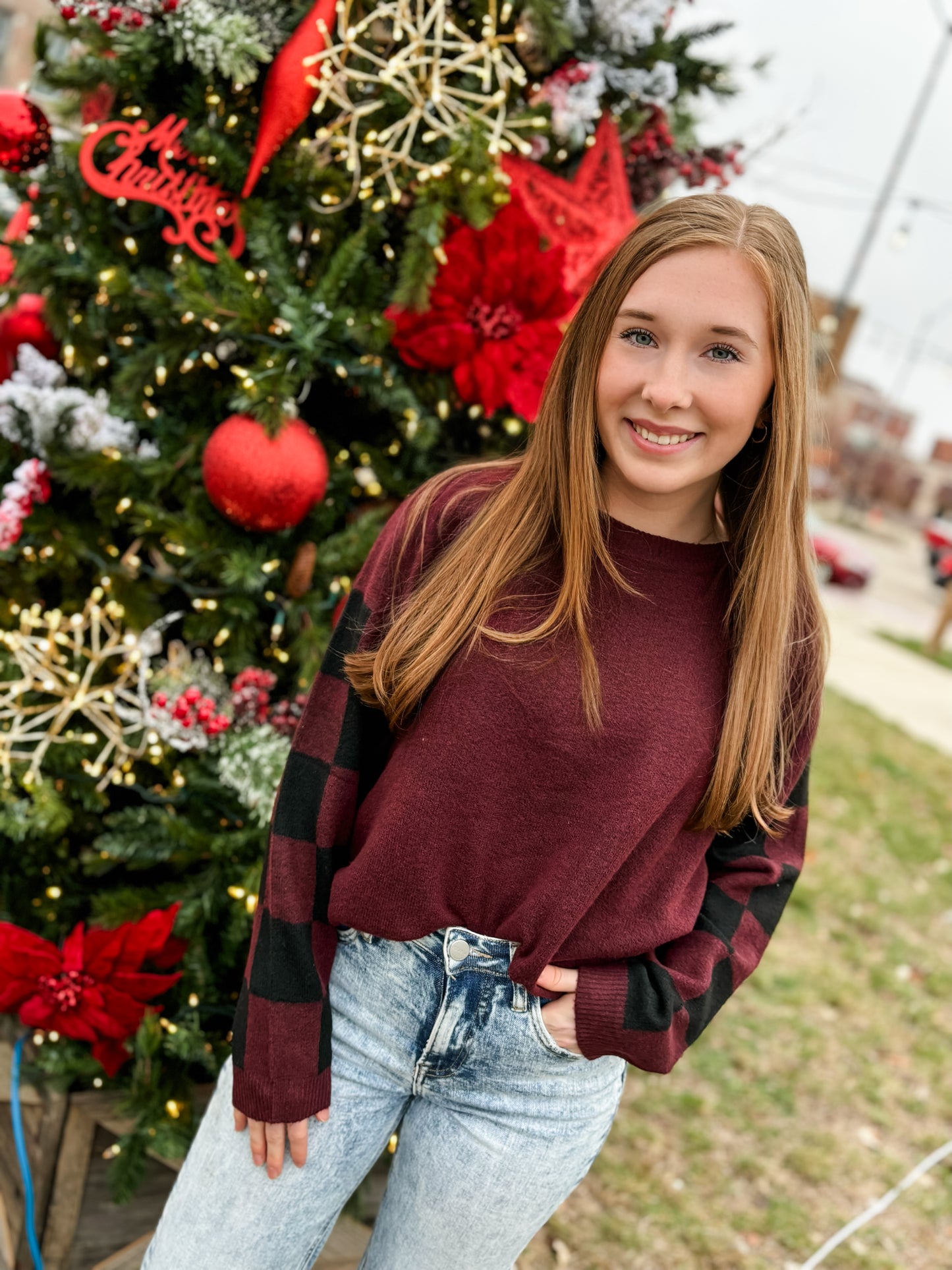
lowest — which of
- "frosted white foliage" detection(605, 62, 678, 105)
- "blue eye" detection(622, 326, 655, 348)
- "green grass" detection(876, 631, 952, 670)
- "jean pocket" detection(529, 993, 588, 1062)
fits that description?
"green grass" detection(876, 631, 952, 670)

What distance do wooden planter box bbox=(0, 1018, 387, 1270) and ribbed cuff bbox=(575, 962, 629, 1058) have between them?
954 millimetres

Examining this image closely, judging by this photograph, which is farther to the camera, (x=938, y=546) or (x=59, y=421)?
(x=938, y=546)

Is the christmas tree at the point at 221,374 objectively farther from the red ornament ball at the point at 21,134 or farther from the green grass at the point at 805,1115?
the green grass at the point at 805,1115

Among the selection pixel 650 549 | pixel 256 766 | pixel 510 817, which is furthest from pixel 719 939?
pixel 256 766

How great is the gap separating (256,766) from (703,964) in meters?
0.87

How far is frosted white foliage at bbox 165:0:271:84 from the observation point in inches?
70.1

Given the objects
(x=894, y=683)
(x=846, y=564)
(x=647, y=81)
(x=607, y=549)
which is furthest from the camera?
(x=846, y=564)

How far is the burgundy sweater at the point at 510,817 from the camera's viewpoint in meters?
1.28

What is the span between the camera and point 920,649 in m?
11.3

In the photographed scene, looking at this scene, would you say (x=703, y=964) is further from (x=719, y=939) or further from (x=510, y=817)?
(x=510, y=817)

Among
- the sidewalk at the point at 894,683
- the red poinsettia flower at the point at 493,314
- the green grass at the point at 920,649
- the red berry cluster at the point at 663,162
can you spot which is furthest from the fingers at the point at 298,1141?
the green grass at the point at 920,649

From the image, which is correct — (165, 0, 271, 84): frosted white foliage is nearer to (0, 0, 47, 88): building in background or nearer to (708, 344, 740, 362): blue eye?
(708, 344, 740, 362): blue eye

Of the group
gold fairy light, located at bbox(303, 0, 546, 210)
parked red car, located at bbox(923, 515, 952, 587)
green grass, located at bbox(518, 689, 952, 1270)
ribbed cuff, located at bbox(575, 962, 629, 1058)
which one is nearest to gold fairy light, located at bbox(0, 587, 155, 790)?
gold fairy light, located at bbox(303, 0, 546, 210)

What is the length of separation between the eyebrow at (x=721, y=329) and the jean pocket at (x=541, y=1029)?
859mm
